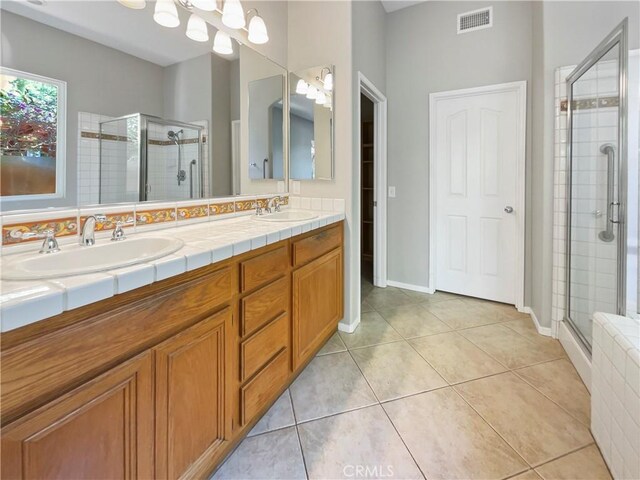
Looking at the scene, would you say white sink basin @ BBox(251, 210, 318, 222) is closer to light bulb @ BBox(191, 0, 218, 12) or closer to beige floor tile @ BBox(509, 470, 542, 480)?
light bulb @ BBox(191, 0, 218, 12)

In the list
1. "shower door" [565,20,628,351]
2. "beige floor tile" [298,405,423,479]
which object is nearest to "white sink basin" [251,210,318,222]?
"beige floor tile" [298,405,423,479]

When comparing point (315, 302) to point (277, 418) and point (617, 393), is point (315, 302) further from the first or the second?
point (617, 393)

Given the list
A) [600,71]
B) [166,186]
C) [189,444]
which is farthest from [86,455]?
[600,71]

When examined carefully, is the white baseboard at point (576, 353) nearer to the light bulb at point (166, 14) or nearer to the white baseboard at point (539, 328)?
the white baseboard at point (539, 328)

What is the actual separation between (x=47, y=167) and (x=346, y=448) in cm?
157

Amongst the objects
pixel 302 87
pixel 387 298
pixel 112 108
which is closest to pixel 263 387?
pixel 112 108

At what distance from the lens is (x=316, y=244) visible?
→ 188 cm

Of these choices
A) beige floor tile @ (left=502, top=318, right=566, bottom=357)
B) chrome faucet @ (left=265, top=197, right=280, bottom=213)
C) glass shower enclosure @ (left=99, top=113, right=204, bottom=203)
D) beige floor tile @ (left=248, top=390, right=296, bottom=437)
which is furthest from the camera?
chrome faucet @ (left=265, top=197, right=280, bottom=213)

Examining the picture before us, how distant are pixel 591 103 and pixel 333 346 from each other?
2237 mm

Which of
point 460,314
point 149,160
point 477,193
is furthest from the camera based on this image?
point 477,193

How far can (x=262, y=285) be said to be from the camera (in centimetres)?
137

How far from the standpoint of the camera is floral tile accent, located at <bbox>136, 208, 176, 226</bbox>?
4.66ft

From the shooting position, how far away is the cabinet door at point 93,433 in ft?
2.04

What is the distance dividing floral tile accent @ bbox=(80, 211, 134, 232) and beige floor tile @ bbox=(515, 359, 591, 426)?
7.19 ft
